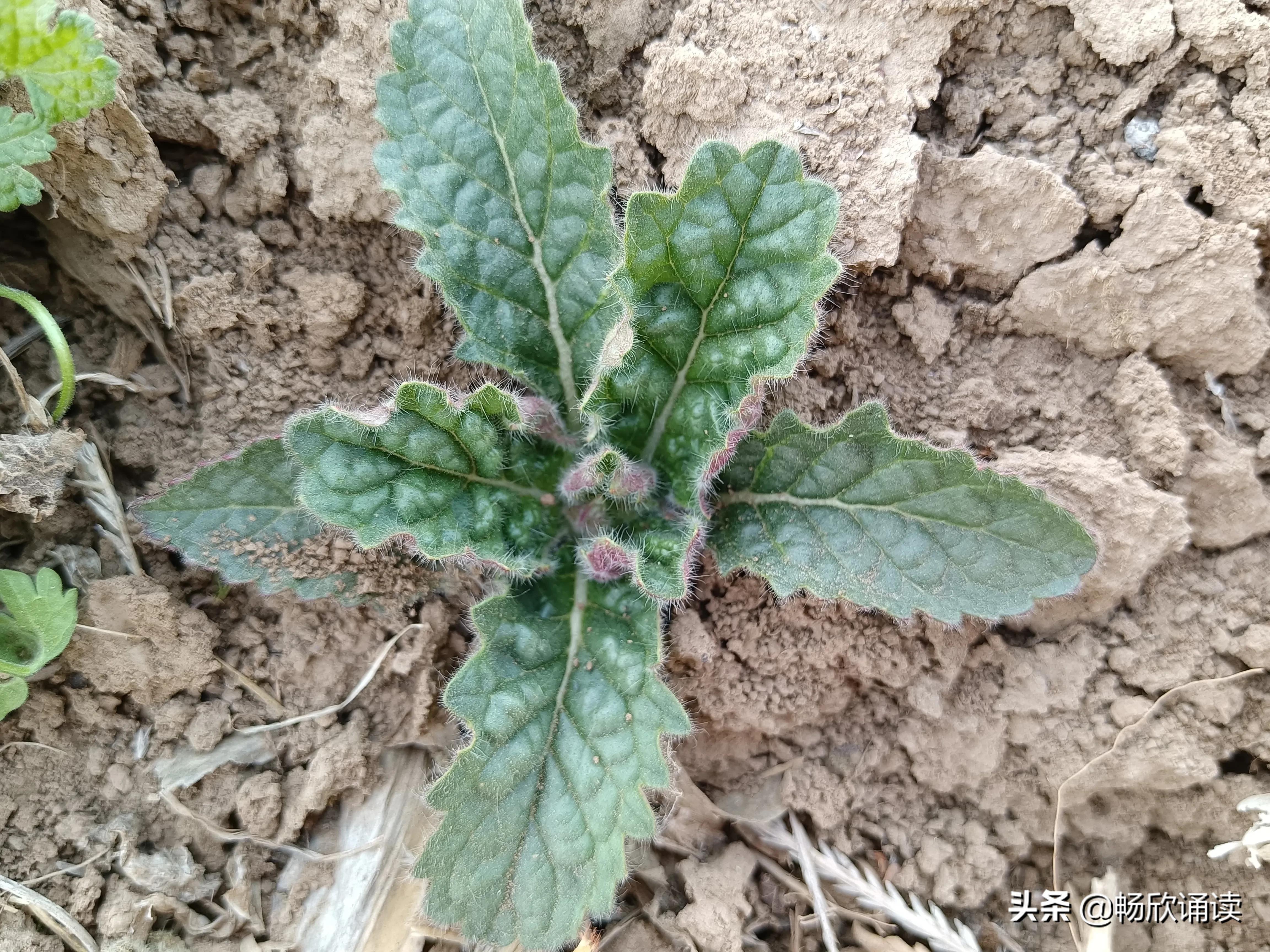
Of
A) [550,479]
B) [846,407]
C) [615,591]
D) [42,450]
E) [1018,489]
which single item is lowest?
[42,450]

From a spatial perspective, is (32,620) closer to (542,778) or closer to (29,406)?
Answer: (29,406)

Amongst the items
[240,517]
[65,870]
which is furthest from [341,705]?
[65,870]

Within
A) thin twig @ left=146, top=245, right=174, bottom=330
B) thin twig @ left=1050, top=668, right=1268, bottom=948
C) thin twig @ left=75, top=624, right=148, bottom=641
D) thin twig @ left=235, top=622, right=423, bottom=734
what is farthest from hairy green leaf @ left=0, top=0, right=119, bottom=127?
thin twig @ left=1050, top=668, right=1268, bottom=948

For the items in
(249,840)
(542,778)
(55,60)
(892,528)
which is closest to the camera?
(55,60)

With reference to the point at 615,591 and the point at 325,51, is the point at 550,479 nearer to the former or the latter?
the point at 615,591

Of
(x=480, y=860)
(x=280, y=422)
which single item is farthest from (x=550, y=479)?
(x=480, y=860)

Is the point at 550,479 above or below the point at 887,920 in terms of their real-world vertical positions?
above
